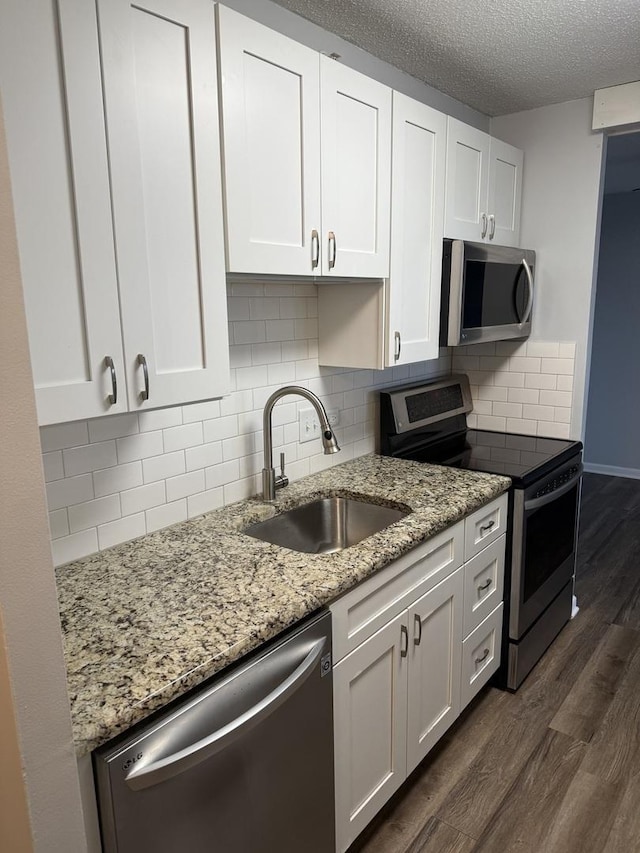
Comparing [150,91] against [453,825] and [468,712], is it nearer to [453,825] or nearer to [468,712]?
[453,825]

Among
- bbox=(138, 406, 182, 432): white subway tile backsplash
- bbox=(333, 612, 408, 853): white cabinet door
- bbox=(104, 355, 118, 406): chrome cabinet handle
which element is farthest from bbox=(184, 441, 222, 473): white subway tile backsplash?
bbox=(333, 612, 408, 853): white cabinet door

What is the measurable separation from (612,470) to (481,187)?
11.9 ft

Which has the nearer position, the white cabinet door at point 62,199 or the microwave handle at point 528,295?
the white cabinet door at point 62,199

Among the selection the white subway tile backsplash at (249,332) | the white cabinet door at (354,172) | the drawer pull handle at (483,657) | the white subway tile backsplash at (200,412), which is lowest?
the drawer pull handle at (483,657)

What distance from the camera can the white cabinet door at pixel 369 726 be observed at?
1.54 metres

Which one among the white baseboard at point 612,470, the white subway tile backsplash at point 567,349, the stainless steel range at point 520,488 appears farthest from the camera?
the white baseboard at point 612,470

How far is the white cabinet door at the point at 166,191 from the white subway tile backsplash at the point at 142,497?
0.44 m

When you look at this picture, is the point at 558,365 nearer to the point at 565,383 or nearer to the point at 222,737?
the point at 565,383

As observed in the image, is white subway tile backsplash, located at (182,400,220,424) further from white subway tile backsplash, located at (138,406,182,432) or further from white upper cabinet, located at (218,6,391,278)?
white upper cabinet, located at (218,6,391,278)

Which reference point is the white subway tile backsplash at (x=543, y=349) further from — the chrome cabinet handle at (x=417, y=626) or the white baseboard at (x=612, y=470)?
the white baseboard at (x=612, y=470)

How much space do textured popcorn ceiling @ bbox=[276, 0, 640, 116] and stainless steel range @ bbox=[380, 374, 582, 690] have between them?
1.28 metres

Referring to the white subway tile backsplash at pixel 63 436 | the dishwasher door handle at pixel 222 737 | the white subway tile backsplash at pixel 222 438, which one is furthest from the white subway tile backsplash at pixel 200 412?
the dishwasher door handle at pixel 222 737

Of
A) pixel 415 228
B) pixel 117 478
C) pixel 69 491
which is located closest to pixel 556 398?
pixel 415 228

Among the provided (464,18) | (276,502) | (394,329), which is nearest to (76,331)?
(276,502)
